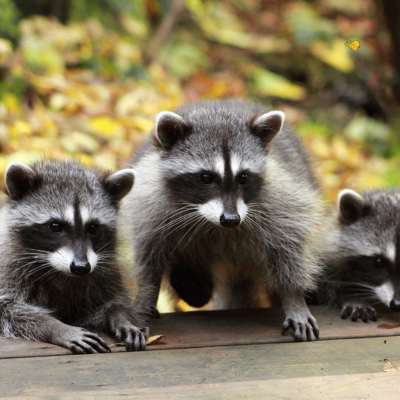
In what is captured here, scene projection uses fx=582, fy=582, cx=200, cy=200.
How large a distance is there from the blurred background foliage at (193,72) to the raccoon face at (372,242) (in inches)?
46.0

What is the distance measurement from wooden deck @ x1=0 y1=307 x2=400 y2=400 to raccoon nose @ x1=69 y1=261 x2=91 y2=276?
1.09ft

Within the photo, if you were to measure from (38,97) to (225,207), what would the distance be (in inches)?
134

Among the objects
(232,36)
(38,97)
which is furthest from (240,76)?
(38,97)

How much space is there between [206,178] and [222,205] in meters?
0.19

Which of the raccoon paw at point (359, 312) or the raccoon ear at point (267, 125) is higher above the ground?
the raccoon ear at point (267, 125)

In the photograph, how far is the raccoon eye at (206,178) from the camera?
2.74 metres

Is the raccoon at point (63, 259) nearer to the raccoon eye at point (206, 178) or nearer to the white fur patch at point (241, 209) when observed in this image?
the raccoon eye at point (206, 178)

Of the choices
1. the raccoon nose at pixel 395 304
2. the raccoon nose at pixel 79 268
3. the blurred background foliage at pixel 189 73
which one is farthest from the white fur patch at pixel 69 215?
the blurred background foliage at pixel 189 73

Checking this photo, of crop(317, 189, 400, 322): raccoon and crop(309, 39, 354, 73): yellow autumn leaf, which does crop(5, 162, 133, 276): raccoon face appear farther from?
crop(309, 39, 354, 73): yellow autumn leaf

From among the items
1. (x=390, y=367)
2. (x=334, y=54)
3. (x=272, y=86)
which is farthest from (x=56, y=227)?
(x=334, y=54)

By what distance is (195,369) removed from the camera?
2.31 meters

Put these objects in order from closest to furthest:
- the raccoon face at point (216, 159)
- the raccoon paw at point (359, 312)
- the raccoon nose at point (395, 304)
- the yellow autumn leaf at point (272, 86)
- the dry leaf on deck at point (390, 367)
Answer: the dry leaf on deck at point (390, 367) < the raccoon face at point (216, 159) < the raccoon nose at point (395, 304) < the raccoon paw at point (359, 312) < the yellow autumn leaf at point (272, 86)

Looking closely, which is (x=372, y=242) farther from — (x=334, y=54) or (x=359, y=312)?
(x=334, y=54)

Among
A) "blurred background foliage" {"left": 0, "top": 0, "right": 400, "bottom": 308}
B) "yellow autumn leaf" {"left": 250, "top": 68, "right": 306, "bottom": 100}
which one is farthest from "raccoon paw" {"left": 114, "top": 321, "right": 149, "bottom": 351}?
"yellow autumn leaf" {"left": 250, "top": 68, "right": 306, "bottom": 100}
